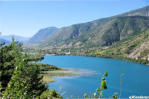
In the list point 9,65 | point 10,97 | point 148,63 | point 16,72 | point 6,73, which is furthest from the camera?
point 148,63

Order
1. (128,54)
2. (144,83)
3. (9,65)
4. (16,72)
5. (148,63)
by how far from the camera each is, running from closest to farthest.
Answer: (16,72)
(9,65)
(144,83)
(148,63)
(128,54)

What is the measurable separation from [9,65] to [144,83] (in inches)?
2240

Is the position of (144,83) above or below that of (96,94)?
below

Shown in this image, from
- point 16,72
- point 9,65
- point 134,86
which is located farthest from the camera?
point 134,86

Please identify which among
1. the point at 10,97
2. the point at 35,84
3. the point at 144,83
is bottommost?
the point at 144,83

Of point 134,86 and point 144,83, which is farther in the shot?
point 144,83

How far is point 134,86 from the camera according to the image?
199 ft

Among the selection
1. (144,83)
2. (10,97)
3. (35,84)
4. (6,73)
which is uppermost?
(10,97)

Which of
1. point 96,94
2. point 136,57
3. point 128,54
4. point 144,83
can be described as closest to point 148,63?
point 136,57

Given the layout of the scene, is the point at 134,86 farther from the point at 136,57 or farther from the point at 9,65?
the point at 136,57

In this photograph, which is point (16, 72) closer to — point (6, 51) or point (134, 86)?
point (6, 51)

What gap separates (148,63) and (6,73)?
389 ft

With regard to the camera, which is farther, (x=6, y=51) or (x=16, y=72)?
(x=6, y=51)

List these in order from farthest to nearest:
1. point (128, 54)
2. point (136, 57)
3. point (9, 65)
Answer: point (128, 54)
point (136, 57)
point (9, 65)
